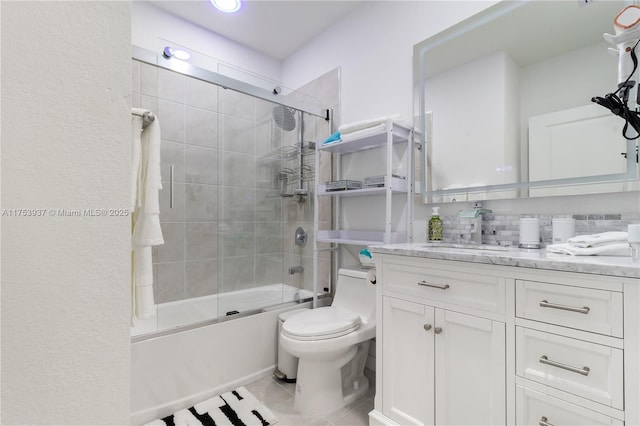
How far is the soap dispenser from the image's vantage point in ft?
5.48

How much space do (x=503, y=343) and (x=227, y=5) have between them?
2585 mm

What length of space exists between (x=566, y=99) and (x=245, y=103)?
1.84 meters

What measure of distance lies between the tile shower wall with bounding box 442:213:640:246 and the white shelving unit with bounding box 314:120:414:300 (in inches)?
10.9

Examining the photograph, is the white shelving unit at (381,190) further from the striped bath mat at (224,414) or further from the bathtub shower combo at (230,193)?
the striped bath mat at (224,414)

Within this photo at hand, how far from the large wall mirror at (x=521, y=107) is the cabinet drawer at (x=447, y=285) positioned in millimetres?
594

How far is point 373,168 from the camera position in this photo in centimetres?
212

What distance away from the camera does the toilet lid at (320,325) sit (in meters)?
1.51

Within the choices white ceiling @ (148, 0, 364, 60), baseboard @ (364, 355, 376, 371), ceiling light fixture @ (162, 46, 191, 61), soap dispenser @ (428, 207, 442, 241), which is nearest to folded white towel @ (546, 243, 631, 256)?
soap dispenser @ (428, 207, 442, 241)

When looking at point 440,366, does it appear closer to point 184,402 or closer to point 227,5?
point 184,402

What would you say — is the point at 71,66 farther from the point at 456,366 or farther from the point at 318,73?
the point at 318,73

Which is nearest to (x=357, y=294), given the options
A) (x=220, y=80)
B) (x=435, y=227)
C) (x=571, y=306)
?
(x=435, y=227)

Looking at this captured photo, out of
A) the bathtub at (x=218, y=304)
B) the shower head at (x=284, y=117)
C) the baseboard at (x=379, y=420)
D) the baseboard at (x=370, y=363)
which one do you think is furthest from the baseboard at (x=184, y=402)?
the shower head at (x=284, y=117)

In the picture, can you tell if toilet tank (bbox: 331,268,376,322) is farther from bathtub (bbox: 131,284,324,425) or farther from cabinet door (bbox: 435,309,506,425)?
cabinet door (bbox: 435,309,506,425)

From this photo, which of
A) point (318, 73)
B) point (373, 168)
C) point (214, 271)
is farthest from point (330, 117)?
point (214, 271)
